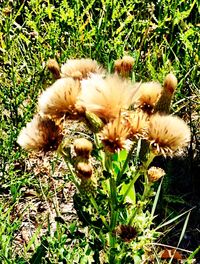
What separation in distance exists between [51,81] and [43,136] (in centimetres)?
79

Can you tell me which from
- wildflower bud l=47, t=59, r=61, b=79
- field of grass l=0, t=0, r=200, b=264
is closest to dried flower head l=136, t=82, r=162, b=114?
wildflower bud l=47, t=59, r=61, b=79

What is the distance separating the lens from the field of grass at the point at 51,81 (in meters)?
2.23

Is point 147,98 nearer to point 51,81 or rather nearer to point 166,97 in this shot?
point 166,97

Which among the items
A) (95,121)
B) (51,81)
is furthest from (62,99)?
(51,81)

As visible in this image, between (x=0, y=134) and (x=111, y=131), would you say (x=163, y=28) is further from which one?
(x=111, y=131)

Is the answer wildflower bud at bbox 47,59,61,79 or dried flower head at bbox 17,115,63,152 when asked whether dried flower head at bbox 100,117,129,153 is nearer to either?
dried flower head at bbox 17,115,63,152

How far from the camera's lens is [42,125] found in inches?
57.3

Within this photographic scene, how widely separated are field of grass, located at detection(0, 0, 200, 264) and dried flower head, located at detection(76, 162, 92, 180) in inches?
18.7

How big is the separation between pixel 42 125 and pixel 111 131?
204mm

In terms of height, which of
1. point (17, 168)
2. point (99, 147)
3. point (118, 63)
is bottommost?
point (17, 168)

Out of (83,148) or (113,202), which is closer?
(83,148)

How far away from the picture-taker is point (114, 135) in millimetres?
1354

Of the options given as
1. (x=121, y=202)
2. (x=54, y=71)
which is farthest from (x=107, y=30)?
(x=121, y=202)

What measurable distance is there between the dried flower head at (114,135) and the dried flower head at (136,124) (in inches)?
1.7
